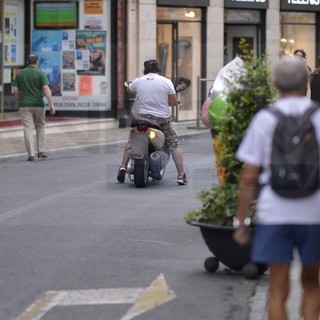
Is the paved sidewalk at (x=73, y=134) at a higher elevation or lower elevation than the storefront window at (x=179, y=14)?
lower

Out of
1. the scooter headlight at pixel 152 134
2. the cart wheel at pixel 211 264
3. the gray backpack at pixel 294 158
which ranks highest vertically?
the gray backpack at pixel 294 158

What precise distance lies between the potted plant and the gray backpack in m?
2.55

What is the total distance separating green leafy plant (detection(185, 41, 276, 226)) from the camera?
28.8 feet

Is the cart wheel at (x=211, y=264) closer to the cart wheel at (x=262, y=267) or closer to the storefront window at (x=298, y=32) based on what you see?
the cart wheel at (x=262, y=267)

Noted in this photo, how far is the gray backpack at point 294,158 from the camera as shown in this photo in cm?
597

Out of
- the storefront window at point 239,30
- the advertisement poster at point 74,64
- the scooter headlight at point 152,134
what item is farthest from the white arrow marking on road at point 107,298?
the storefront window at point 239,30

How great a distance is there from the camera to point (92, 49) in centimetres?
2653

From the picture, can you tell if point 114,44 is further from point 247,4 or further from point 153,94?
point 153,94

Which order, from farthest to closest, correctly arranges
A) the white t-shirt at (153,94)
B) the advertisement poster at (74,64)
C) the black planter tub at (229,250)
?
the advertisement poster at (74,64) < the white t-shirt at (153,94) < the black planter tub at (229,250)

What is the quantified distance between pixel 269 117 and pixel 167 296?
Result: 2.60 meters

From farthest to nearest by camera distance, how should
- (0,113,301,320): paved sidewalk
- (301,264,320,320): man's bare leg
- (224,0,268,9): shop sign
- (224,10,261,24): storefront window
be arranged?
(224,10,261,24): storefront window < (224,0,268,9): shop sign < (0,113,301,320): paved sidewalk < (301,264,320,320): man's bare leg

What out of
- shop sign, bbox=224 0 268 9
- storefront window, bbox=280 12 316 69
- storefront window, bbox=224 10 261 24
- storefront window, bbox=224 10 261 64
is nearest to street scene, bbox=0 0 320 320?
shop sign, bbox=224 0 268 9

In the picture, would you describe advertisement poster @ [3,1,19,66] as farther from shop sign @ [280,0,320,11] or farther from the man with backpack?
the man with backpack

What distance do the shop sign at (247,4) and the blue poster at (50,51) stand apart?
5.63 meters
